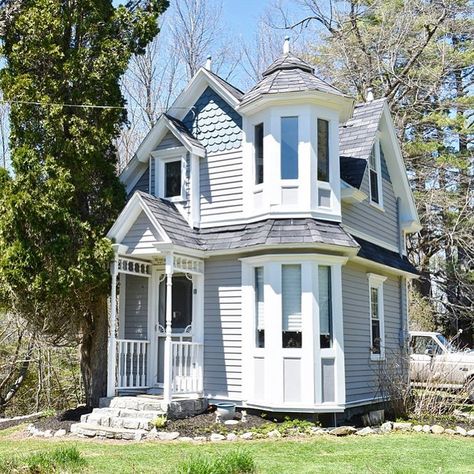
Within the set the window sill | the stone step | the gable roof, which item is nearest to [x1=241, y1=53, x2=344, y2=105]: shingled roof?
the gable roof

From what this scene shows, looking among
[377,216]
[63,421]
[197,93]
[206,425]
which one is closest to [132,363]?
[63,421]

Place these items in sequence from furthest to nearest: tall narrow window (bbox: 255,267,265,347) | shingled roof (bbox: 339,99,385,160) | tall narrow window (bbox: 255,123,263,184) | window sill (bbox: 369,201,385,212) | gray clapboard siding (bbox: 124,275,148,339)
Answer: window sill (bbox: 369,201,385,212) < shingled roof (bbox: 339,99,385,160) < gray clapboard siding (bbox: 124,275,148,339) < tall narrow window (bbox: 255,123,263,184) < tall narrow window (bbox: 255,267,265,347)

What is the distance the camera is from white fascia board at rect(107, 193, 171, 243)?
1111 cm

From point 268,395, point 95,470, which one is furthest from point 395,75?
point 95,470

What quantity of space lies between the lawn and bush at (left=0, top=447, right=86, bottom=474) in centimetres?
28

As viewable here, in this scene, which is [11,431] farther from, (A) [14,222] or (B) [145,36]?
(B) [145,36]

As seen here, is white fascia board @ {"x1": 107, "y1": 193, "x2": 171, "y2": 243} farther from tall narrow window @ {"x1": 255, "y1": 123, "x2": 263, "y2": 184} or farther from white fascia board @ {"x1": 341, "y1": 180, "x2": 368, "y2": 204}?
white fascia board @ {"x1": 341, "y1": 180, "x2": 368, "y2": 204}

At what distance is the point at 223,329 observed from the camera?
11.6 m

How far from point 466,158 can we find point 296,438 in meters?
17.3

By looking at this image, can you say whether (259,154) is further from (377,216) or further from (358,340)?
(358,340)

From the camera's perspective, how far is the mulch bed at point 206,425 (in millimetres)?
9898

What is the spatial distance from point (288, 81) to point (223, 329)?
5.00 meters

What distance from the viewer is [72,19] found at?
1180 centimetres

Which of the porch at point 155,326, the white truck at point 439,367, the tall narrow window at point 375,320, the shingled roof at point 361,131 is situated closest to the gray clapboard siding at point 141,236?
the porch at point 155,326
